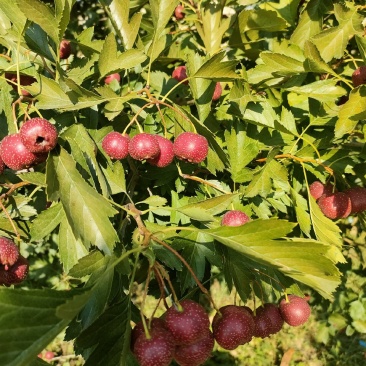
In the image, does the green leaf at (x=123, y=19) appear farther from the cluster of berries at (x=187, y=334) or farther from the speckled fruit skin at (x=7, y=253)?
the cluster of berries at (x=187, y=334)

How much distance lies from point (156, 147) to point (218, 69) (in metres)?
0.29

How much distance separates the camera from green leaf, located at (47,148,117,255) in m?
1.12

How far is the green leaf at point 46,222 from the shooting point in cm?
132

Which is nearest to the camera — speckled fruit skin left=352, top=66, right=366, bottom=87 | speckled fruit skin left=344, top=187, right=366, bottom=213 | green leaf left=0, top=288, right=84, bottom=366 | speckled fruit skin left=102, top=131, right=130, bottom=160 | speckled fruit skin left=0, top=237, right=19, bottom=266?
green leaf left=0, top=288, right=84, bottom=366

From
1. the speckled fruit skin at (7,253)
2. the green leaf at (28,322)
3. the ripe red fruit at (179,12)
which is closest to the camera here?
the green leaf at (28,322)

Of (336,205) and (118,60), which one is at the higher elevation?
(118,60)

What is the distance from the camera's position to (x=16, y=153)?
1.12 meters

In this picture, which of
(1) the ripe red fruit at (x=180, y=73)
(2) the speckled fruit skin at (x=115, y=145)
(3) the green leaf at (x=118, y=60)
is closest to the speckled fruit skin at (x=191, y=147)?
(2) the speckled fruit skin at (x=115, y=145)

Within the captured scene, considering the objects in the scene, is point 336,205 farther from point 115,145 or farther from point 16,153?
point 16,153

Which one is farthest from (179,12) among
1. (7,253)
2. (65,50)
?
(7,253)

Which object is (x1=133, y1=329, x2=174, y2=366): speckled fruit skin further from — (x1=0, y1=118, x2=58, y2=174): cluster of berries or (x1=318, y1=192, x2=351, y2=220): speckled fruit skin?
(x1=318, y1=192, x2=351, y2=220): speckled fruit skin

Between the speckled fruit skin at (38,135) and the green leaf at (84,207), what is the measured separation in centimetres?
5

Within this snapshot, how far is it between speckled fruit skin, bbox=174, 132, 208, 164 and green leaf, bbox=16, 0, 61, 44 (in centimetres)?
43

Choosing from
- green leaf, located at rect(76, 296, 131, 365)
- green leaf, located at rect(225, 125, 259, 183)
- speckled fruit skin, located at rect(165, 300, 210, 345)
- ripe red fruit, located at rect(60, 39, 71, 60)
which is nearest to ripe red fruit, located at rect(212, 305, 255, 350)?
speckled fruit skin, located at rect(165, 300, 210, 345)
